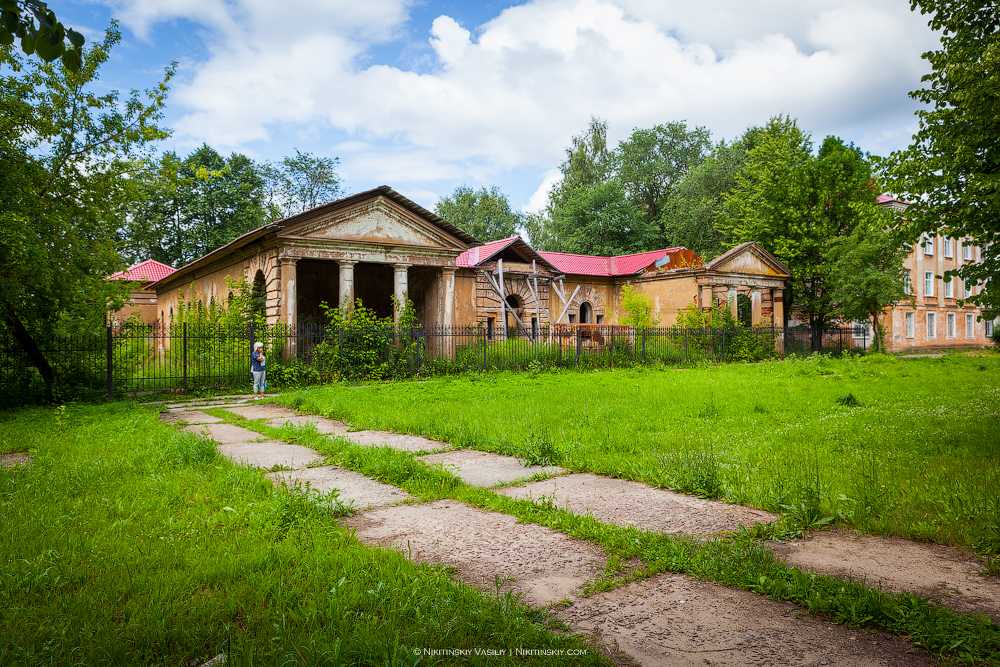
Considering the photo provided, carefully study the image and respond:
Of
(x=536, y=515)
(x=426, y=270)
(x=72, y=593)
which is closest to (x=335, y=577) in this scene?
(x=72, y=593)

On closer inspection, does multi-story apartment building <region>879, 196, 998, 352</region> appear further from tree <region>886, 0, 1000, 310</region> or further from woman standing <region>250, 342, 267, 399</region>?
woman standing <region>250, 342, 267, 399</region>

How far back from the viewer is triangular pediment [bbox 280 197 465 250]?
18.6 metres

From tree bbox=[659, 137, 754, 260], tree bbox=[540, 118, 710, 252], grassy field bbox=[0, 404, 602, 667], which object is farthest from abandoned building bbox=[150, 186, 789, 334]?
tree bbox=[540, 118, 710, 252]

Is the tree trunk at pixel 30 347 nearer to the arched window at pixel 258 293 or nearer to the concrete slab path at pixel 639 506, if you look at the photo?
the arched window at pixel 258 293

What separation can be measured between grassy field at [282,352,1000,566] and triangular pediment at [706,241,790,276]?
12893mm

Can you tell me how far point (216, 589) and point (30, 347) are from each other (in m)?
12.1

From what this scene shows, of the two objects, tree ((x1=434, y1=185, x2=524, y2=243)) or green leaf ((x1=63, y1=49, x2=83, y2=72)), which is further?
tree ((x1=434, y1=185, x2=524, y2=243))

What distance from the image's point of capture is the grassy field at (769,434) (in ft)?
14.6

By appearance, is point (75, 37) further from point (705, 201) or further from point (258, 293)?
point (705, 201)

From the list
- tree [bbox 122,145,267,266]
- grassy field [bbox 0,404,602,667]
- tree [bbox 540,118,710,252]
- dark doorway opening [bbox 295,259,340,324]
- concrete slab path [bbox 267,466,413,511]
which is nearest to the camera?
grassy field [bbox 0,404,602,667]

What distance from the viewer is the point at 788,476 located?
17.4ft

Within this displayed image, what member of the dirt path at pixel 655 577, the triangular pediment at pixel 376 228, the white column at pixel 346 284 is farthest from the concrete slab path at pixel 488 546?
the triangular pediment at pixel 376 228

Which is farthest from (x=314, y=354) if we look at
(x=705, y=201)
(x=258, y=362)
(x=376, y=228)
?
(x=705, y=201)

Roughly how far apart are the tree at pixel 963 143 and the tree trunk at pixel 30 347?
15785mm
